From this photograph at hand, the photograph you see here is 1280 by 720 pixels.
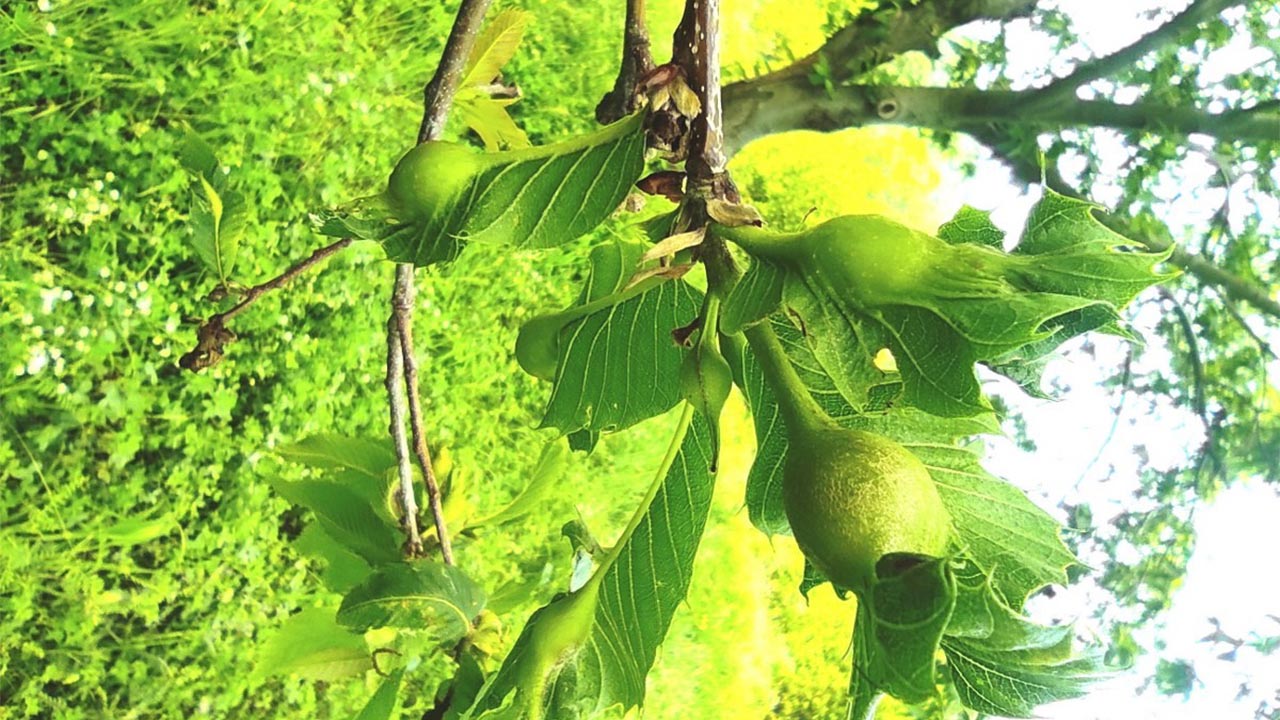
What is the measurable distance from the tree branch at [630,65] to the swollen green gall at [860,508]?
0.30m

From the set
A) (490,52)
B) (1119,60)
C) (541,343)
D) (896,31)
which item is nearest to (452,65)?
(490,52)

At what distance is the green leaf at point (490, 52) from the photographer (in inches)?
27.0

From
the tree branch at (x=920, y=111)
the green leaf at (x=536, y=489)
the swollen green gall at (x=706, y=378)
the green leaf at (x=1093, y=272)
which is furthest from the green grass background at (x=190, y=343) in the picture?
the green leaf at (x=1093, y=272)

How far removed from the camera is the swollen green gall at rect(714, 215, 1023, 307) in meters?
0.29

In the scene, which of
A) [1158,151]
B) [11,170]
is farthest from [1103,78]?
[11,170]

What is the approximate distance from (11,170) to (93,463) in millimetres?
324

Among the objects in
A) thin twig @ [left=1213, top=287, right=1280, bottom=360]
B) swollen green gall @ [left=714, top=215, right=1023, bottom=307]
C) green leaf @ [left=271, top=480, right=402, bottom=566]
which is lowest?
thin twig @ [left=1213, top=287, right=1280, bottom=360]

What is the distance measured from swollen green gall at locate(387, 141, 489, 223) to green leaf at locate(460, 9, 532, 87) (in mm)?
307

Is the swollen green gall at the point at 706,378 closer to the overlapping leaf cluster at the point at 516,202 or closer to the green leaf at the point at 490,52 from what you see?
the overlapping leaf cluster at the point at 516,202

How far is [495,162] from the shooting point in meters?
0.39

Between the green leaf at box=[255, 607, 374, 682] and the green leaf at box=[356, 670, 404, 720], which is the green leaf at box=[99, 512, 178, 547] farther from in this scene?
the green leaf at box=[356, 670, 404, 720]

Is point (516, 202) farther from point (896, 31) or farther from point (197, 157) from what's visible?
point (896, 31)

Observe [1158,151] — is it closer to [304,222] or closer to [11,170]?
[304,222]

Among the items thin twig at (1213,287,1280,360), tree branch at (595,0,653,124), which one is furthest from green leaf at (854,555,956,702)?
thin twig at (1213,287,1280,360)
